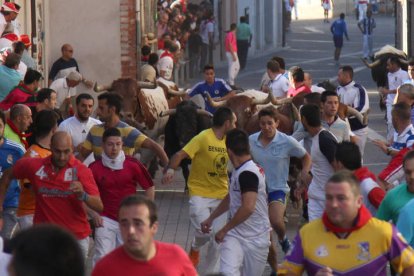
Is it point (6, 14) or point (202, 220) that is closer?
point (202, 220)

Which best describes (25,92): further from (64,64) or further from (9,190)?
(64,64)

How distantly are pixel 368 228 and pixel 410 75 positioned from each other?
14.6 meters

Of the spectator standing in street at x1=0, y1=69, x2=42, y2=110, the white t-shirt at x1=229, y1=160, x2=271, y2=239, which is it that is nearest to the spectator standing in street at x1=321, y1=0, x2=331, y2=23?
the spectator standing in street at x1=0, y1=69, x2=42, y2=110

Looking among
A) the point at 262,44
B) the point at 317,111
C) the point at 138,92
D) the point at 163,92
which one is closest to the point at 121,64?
the point at 163,92

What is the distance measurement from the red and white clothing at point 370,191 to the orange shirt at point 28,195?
10.3 feet

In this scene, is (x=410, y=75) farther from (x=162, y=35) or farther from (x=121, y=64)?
(x=162, y=35)

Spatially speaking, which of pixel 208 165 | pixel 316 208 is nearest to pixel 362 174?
pixel 316 208

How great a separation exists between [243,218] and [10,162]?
2.45 meters

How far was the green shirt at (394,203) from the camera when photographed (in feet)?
31.4

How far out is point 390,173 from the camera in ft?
40.2

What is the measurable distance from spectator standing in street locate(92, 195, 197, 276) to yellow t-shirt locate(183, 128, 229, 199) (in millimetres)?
5740

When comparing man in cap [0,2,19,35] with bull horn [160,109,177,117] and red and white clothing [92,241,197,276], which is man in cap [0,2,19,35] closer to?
bull horn [160,109,177,117]

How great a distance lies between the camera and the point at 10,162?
1274 cm

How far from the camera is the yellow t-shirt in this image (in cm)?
1349
